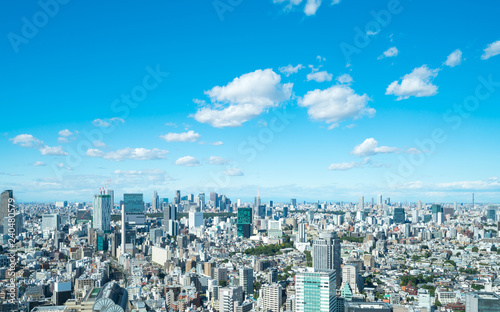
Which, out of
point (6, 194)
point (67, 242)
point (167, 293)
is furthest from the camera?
point (67, 242)

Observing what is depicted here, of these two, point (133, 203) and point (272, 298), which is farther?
point (133, 203)

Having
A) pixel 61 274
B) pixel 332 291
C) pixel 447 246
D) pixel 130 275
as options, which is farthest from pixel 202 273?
pixel 447 246

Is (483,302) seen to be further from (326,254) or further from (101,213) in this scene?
(101,213)

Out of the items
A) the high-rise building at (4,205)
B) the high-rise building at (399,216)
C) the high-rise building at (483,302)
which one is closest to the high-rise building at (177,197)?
the high-rise building at (399,216)

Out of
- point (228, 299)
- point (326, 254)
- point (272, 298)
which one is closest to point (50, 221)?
point (326, 254)

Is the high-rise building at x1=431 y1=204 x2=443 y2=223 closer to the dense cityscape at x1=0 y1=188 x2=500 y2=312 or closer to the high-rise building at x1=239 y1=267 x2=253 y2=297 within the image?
the dense cityscape at x1=0 y1=188 x2=500 y2=312

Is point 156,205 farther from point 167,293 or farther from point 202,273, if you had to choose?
point 167,293
